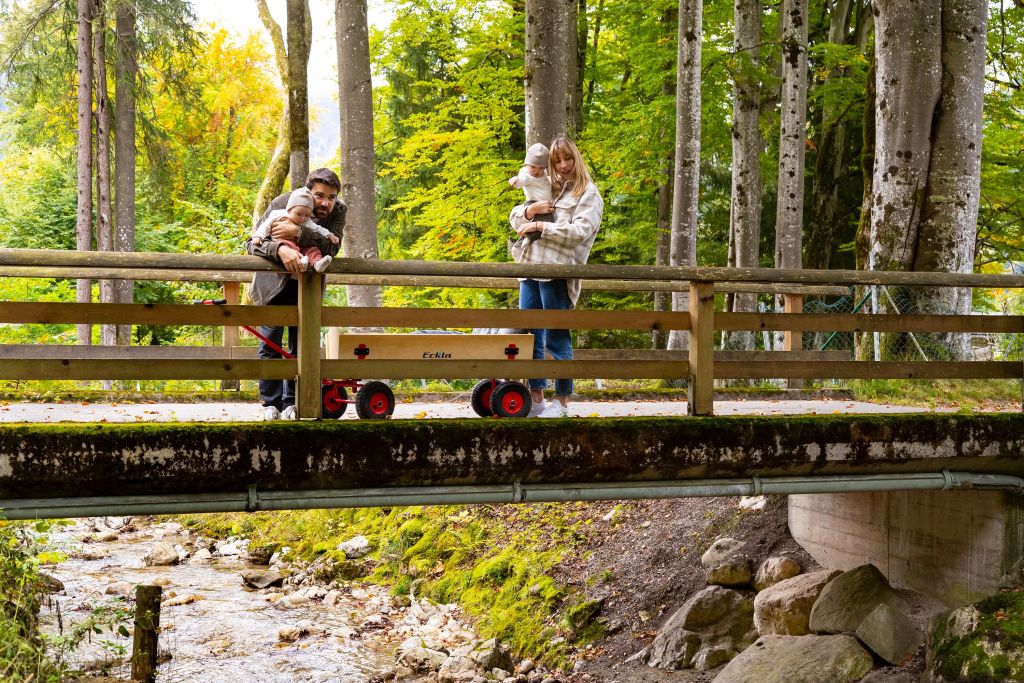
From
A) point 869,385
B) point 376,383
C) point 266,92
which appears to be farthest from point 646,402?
point 266,92

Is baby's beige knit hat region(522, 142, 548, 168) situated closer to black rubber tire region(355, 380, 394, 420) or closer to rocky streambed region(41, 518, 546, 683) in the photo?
black rubber tire region(355, 380, 394, 420)

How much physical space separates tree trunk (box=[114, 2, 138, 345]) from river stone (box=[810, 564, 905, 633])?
15488 mm

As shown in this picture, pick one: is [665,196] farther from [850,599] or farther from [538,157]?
[538,157]

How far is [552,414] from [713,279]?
1.45 metres

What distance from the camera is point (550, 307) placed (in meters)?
7.47

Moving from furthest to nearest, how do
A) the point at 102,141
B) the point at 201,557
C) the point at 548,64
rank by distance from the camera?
the point at 102,141 → the point at 201,557 → the point at 548,64

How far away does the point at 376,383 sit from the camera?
267 inches

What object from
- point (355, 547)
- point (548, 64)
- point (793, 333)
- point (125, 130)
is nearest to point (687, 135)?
point (548, 64)

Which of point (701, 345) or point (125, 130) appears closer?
point (701, 345)

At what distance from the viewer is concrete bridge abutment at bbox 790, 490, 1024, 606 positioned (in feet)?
24.9

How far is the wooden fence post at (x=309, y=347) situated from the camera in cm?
599

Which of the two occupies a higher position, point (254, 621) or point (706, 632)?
point (706, 632)

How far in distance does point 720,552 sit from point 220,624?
5.12 m

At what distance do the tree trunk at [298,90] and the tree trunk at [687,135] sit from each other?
5.43 meters
